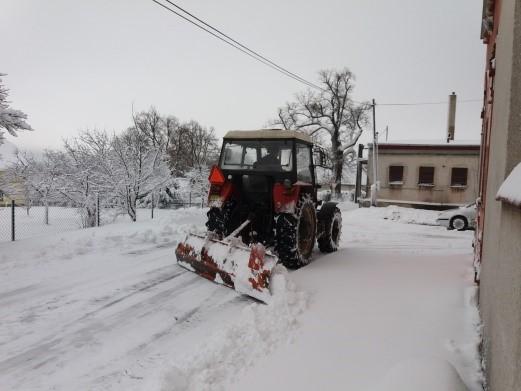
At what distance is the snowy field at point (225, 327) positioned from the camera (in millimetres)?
3094

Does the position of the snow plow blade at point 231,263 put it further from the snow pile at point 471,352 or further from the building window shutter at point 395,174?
the building window shutter at point 395,174

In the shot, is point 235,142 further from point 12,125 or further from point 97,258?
point 12,125

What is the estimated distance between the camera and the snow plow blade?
502 centimetres

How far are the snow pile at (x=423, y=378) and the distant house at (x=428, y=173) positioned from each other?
19982 mm

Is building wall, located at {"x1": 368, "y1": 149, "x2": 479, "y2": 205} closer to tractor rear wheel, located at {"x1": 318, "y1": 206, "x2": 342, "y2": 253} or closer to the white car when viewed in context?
the white car

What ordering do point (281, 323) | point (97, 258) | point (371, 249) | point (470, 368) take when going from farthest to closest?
point (371, 249) → point (97, 258) → point (281, 323) → point (470, 368)

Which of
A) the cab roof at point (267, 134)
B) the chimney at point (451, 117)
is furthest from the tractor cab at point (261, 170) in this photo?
the chimney at point (451, 117)

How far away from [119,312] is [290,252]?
2.84m

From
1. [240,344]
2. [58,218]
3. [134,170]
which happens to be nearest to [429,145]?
[134,170]

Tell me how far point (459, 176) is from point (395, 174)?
342cm

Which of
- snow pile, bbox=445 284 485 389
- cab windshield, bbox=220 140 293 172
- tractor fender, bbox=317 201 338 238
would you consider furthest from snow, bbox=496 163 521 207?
tractor fender, bbox=317 201 338 238

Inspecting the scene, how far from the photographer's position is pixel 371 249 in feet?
29.4

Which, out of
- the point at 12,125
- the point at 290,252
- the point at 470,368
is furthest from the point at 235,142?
the point at 470,368

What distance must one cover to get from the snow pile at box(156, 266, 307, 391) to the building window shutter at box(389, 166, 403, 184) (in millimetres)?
19555
